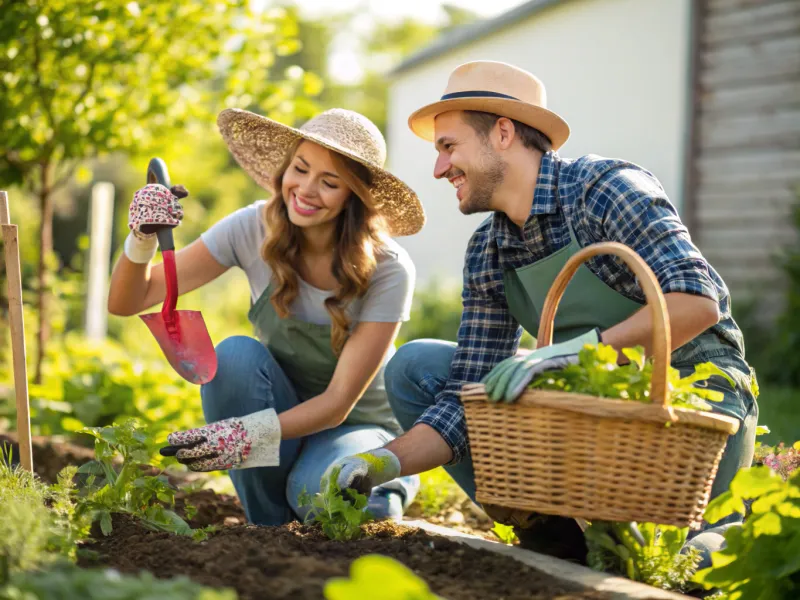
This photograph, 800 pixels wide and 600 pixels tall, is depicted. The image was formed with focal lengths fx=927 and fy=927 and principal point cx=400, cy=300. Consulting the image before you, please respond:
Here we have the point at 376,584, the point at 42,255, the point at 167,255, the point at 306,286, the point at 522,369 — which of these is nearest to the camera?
the point at 376,584

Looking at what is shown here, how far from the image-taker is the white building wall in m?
7.42

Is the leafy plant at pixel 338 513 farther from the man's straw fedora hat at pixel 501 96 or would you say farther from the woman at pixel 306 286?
the man's straw fedora hat at pixel 501 96

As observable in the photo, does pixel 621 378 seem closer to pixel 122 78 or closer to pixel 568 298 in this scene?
pixel 568 298

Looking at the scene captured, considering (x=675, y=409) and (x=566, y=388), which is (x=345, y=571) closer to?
(x=566, y=388)

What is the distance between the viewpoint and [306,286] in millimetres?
2916

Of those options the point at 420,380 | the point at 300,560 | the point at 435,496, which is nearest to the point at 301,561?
the point at 300,560

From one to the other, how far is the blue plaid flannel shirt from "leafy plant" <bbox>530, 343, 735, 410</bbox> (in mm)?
287

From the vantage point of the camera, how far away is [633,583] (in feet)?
6.25

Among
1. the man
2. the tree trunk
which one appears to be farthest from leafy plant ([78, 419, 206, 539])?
the tree trunk

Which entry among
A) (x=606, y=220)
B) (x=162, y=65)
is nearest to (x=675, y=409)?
(x=606, y=220)

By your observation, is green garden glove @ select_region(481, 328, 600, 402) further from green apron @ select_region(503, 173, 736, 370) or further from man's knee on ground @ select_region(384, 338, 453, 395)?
man's knee on ground @ select_region(384, 338, 453, 395)

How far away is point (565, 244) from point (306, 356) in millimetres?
934

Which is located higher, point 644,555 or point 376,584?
point 376,584

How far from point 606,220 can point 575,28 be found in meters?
6.83
